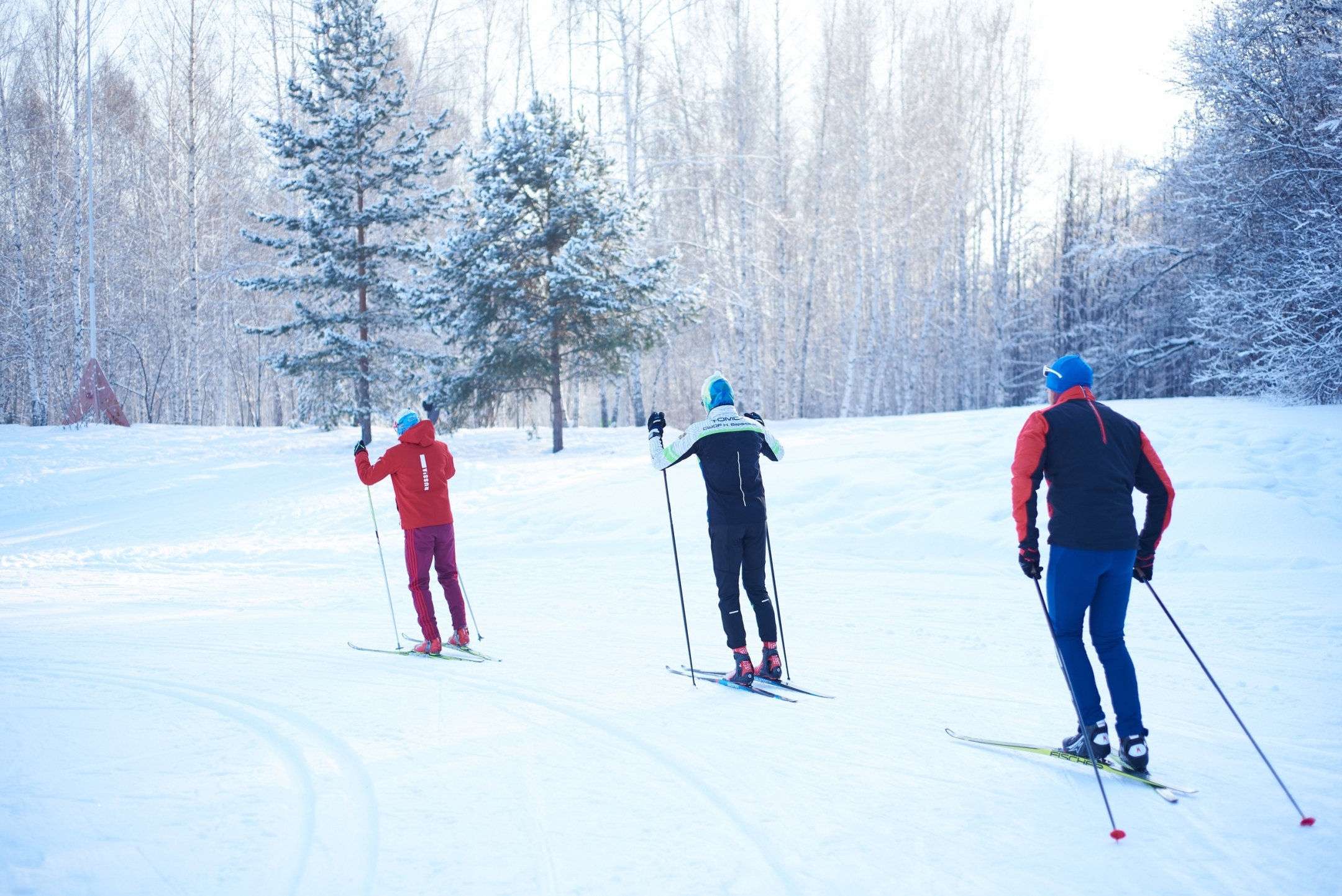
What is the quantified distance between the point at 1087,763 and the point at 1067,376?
189cm

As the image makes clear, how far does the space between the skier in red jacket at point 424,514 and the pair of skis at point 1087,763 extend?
4.08 m

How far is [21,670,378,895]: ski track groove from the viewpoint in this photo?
2975mm

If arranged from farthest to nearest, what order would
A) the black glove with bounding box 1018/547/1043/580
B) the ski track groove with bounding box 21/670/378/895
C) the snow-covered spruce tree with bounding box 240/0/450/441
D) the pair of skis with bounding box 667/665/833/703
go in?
the snow-covered spruce tree with bounding box 240/0/450/441 < the pair of skis with bounding box 667/665/833/703 < the black glove with bounding box 1018/547/1043/580 < the ski track groove with bounding box 21/670/378/895

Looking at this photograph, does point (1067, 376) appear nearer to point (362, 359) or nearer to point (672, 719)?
point (672, 719)

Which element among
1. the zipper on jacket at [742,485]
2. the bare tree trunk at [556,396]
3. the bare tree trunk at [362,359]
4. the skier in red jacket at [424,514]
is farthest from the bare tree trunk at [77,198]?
the zipper on jacket at [742,485]

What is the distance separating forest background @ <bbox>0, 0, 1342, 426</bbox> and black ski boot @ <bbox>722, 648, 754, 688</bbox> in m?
13.4

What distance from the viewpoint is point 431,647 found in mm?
6449

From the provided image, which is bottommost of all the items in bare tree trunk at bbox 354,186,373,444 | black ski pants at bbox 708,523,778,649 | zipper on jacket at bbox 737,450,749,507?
black ski pants at bbox 708,523,778,649

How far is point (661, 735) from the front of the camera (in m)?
4.32

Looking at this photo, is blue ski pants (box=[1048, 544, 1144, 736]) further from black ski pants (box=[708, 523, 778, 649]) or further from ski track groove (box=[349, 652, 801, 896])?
black ski pants (box=[708, 523, 778, 649])

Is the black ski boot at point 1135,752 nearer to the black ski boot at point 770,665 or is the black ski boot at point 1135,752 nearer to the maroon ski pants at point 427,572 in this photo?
the black ski boot at point 770,665

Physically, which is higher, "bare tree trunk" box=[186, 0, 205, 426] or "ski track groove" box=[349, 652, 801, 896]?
"bare tree trunk" box=[186, 0, 205, 426]

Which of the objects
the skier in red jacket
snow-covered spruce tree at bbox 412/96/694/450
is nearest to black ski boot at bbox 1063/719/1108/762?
the skier in red jacket

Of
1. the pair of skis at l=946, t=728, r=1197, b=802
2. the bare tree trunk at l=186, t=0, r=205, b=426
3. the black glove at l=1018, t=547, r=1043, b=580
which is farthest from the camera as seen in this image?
the bare tree trunk at l=186, t=0, r=205, b=426
